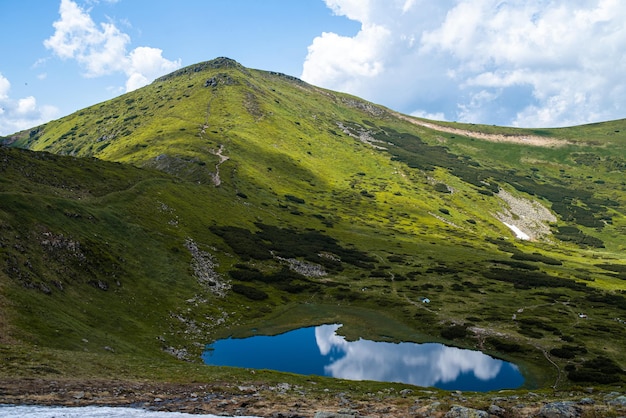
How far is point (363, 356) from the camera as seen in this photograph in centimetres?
6288

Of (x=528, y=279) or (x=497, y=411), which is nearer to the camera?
(x=497, y=411)

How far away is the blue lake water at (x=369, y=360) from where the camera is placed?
2169 inches

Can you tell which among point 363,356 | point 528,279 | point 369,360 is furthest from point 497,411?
point 528,279

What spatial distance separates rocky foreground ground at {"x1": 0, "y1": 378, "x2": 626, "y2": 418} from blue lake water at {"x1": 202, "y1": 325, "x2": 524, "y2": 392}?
22324mm

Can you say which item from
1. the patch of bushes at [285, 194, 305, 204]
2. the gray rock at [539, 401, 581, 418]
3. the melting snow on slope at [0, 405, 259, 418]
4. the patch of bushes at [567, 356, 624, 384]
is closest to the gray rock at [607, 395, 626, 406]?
the gray rock at [539, 401, 581, 418]

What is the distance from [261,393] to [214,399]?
4.73 m

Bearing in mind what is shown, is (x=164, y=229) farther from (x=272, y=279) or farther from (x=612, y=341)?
(x=612, y=341)

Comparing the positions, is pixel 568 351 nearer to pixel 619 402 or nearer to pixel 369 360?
pixel 369 360

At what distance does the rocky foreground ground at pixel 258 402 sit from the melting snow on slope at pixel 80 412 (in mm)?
1218

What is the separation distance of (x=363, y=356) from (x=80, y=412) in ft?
154

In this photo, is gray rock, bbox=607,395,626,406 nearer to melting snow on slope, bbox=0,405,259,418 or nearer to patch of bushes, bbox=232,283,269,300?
melting snow on slope, bbox=0,405,259,418

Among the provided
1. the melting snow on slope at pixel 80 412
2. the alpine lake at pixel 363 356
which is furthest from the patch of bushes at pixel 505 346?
the melting snow on slope at pixel 80 412

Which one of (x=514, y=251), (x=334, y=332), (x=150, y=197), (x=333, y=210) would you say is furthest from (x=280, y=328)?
(x=514, y=251)

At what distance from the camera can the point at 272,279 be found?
93.4 m
